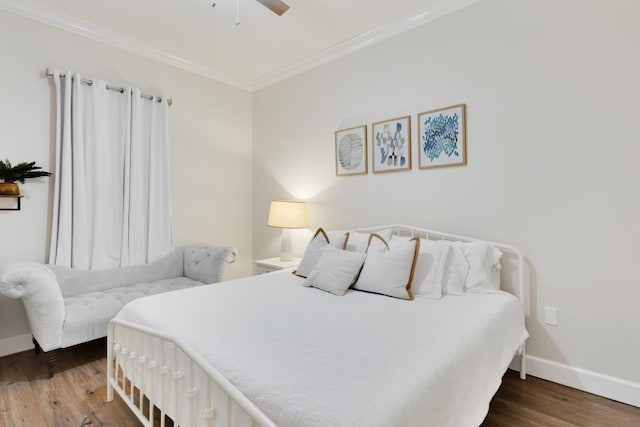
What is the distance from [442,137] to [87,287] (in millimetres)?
3189

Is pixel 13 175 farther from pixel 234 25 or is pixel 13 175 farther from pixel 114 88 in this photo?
pixel 234 25

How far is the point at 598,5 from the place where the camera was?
77.8 inches

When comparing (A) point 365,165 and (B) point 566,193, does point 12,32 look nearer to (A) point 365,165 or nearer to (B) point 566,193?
(A) point 365,165

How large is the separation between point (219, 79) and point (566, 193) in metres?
3.60

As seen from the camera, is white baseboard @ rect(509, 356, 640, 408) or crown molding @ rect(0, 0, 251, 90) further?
crown molding @ rect(0, 0, 251, 90)

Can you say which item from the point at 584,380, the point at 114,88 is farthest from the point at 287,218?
the point at 584,380

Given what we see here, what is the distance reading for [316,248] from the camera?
262 cm

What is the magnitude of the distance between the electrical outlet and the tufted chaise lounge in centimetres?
254

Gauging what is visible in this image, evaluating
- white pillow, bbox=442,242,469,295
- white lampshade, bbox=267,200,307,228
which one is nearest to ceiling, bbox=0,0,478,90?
→ white lampshade, bbox=267,200,307,228

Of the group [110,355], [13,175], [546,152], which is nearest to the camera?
[110,355]

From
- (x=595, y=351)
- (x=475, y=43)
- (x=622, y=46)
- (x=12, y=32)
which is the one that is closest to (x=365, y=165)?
(x=475, y=43)

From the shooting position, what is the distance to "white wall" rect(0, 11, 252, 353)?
2.55 metres

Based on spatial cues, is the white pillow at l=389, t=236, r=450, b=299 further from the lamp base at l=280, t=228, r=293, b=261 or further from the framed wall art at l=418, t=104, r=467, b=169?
the lamp base at l=280, t=228, r=293, b=261

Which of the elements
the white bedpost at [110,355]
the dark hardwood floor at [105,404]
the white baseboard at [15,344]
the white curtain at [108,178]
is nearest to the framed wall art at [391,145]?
the dark hardwood floor at [105,404]
